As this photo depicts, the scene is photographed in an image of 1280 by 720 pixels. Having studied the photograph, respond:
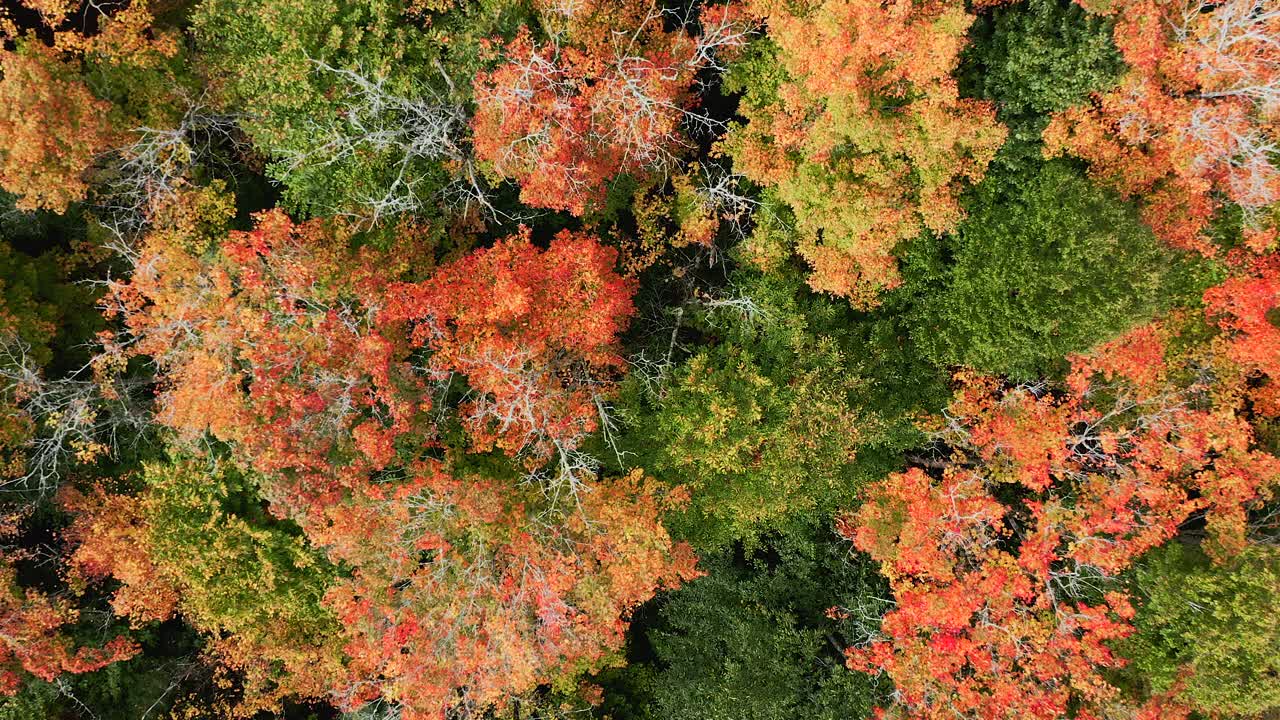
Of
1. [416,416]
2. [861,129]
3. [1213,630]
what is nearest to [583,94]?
[861,129]

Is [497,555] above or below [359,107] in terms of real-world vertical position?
below

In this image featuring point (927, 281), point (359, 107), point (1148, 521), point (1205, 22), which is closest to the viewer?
point (1205, 22)

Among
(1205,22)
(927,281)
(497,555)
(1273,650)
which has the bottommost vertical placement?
(497,555)

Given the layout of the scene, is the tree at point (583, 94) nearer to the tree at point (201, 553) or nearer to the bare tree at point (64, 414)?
the tree at point (201, 553)

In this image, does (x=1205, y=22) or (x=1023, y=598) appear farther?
(x=1023, y=598)

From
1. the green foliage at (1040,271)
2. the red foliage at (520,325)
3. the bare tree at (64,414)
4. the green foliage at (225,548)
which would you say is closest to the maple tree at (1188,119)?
the green foliage at (1040,271)

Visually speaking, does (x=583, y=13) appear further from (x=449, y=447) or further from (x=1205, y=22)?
(x=1205, y=22)

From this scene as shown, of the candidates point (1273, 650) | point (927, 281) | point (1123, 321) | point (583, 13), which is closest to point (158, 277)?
point (583, 13)
